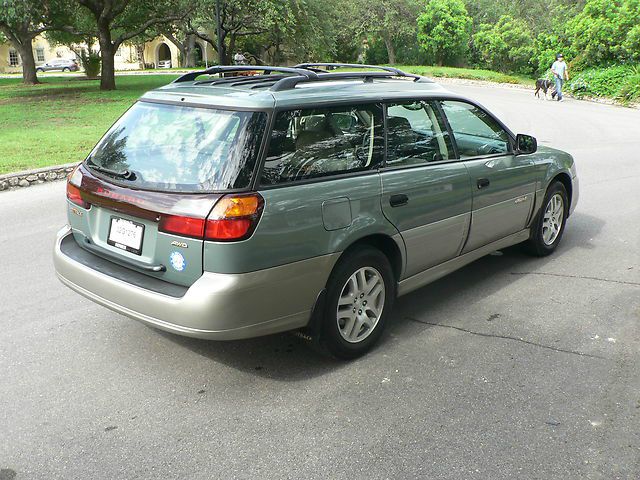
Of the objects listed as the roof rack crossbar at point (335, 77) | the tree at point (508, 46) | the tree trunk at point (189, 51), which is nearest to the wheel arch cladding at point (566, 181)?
the roof rack crossbar at point (335, 77)

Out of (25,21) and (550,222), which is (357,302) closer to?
(550,222)

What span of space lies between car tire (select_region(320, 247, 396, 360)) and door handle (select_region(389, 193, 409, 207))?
327 millimetres

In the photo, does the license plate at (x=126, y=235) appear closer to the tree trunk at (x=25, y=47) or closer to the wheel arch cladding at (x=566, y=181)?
the wheel arch cladding at (x=566, y=181)

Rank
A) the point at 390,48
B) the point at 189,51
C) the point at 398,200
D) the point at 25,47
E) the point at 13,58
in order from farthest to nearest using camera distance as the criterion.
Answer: the point at 13,58 → the point at 189,51 → the point at 390,48 → the point at 25,47 → the point at 398,200

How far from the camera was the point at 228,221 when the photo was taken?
3320mm

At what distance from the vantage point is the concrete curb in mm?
9312

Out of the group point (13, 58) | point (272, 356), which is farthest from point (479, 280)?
point (13, 58)

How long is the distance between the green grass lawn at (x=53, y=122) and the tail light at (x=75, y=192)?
6.59 meters

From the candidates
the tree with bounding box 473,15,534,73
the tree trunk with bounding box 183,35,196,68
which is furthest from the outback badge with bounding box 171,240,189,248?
the tree trunk with bounding box 183,35,196,68

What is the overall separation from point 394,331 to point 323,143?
58.6 inches

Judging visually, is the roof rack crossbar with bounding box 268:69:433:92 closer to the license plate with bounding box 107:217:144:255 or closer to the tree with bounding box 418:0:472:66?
the license plate with bounding box 107:217:144:255

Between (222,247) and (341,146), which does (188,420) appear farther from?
(341,146)

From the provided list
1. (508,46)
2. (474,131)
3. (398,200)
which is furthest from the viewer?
(508,46)

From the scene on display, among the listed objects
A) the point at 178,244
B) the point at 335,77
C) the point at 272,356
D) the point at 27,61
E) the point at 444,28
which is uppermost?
the point at 444,28
